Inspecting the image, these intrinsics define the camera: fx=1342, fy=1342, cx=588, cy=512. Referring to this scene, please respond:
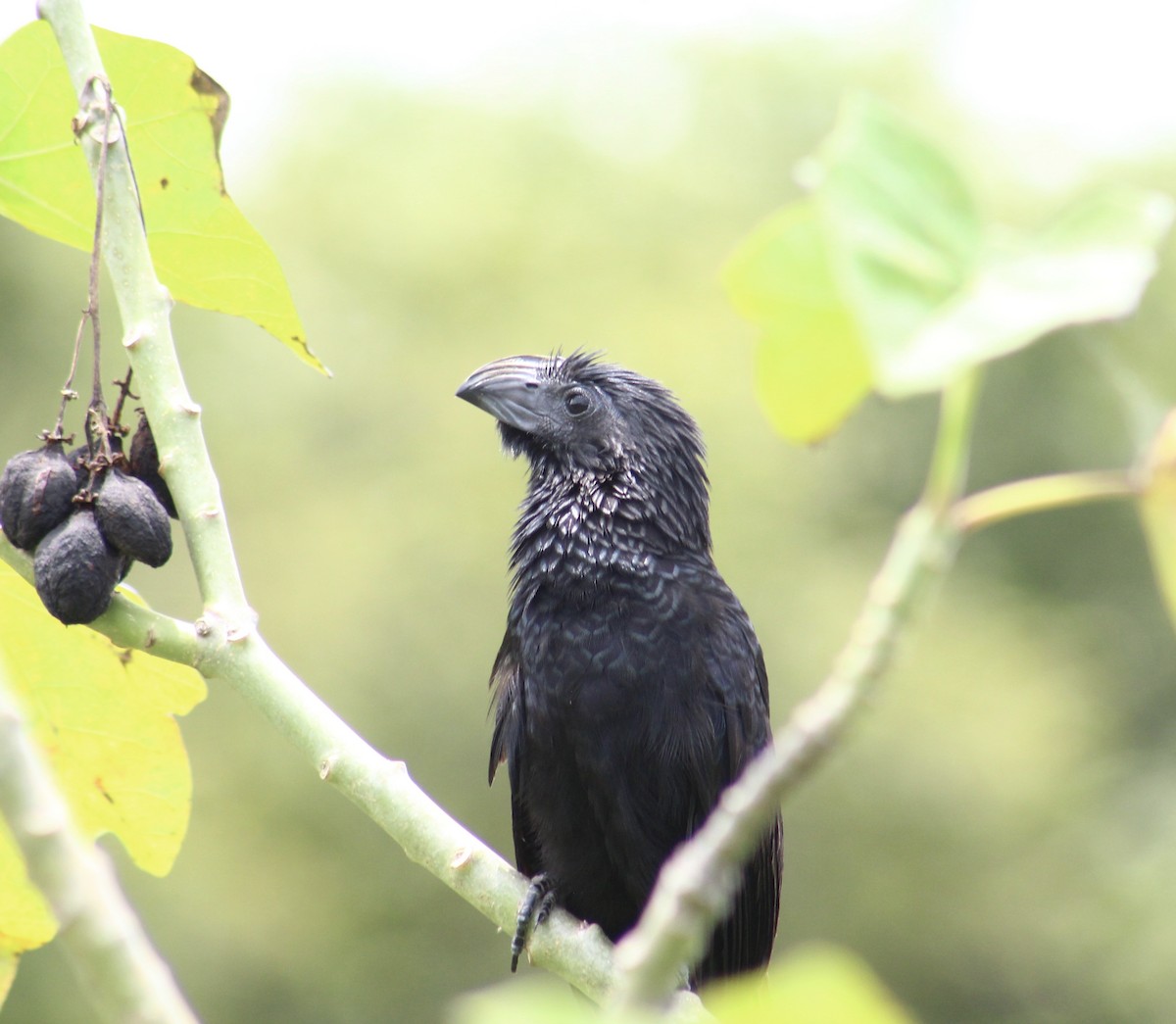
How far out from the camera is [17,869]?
4.12 ft

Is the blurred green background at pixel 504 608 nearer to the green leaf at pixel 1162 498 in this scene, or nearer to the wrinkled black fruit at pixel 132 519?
the wrinkled black fruit at pixel 132 519

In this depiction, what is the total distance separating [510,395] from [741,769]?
3.02ft

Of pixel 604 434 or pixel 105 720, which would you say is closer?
pixel 105 720

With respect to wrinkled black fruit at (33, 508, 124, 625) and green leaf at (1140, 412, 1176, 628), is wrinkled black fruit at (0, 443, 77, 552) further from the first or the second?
green leaf at (1140, 412, 1176, 628)

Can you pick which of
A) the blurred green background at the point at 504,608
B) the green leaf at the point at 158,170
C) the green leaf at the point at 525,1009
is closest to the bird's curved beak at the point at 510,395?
the green leaf at the point at 158,170

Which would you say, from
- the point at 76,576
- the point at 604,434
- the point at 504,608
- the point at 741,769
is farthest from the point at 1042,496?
the point at 504,608

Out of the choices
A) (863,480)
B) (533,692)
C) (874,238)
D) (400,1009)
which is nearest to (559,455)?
(533,692)

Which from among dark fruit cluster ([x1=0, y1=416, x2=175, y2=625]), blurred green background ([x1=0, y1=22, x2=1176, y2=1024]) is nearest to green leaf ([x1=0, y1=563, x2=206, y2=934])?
dark fruit cluster ([x1=0, y1=416, x2=175, y2=625])

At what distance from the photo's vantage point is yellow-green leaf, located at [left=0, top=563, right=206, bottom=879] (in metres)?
1.37

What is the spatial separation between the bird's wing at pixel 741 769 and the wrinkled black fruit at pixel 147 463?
1.29m

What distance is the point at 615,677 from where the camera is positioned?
2.43 meters

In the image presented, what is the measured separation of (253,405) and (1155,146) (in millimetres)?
10650

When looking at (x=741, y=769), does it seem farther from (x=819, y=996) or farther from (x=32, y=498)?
(x=819, y=996)

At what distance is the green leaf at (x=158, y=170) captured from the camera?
1.38 metres
